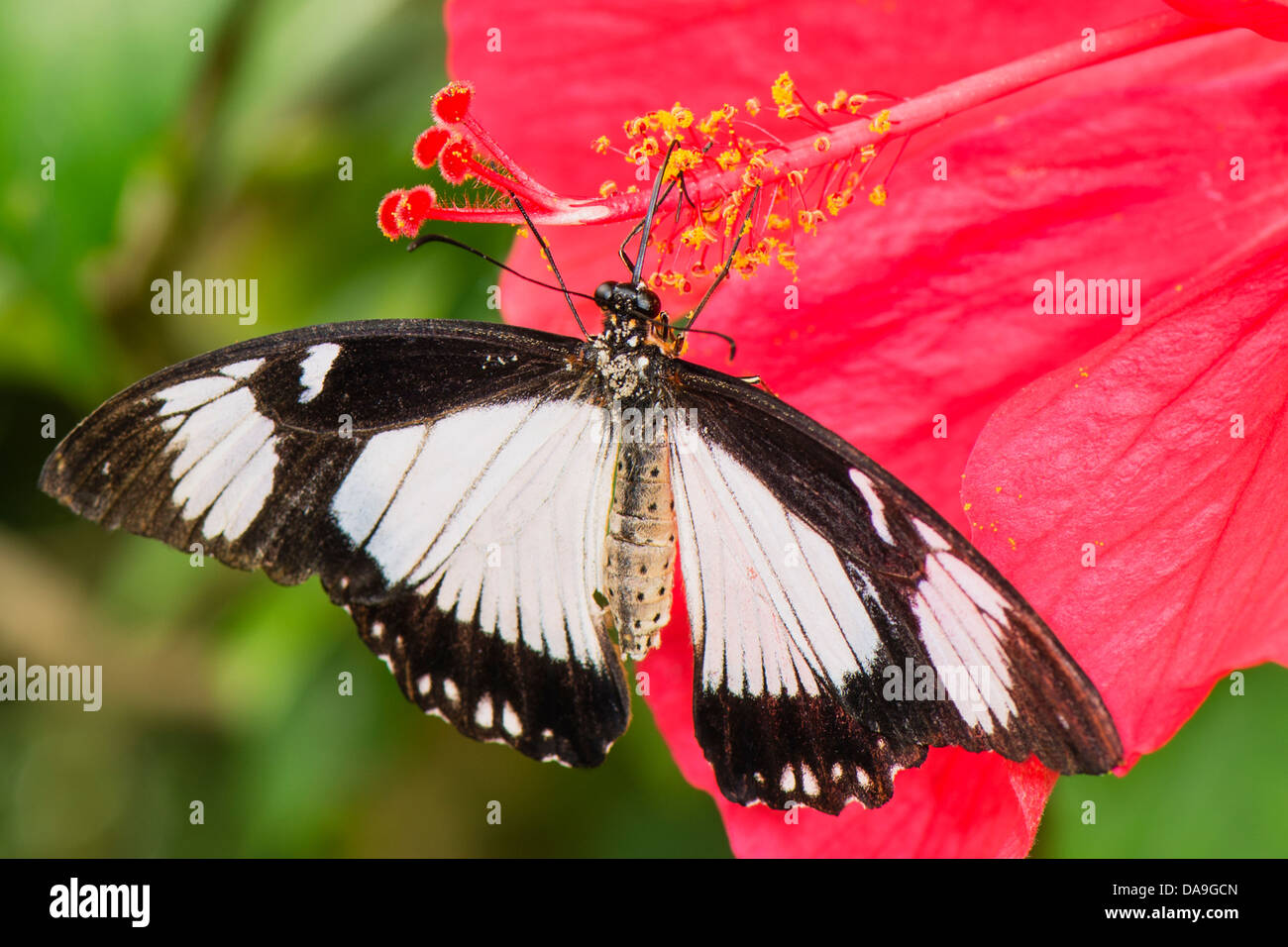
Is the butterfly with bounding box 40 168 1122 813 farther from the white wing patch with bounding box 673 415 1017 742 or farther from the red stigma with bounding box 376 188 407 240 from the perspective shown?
the red stigma with bounding box 376 188 407 240

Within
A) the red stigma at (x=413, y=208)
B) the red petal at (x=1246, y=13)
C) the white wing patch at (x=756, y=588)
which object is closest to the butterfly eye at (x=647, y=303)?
the white wing patch at (x=756, y=588)

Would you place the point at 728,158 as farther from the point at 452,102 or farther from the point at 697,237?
the point at 452,102

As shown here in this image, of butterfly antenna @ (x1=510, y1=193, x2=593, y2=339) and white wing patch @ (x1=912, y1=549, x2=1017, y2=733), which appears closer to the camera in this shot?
white wing patch @ (x1=912, y1=549, x2=1017, y2=733)

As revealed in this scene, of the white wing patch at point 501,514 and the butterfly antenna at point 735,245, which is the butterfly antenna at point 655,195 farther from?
the white wing patch at point 501,514

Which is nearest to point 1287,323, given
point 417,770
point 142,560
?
point 417,770

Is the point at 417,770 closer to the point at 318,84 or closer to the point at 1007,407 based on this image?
the point at 318,84

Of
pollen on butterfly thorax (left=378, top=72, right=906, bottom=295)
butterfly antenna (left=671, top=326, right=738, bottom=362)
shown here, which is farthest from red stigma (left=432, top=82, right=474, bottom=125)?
butterfly antenna (left=671, top=326, right=738, bottom=362)

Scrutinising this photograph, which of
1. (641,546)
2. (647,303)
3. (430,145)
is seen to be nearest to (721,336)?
(647,303)
